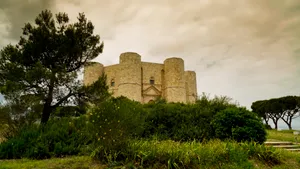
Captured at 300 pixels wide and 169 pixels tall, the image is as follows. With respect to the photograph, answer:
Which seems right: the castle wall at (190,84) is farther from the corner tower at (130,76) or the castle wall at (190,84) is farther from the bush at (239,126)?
the bush at (239,126)

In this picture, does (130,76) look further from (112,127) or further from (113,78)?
(112,127)

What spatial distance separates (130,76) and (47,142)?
1050 inches

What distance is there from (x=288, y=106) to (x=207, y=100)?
2599 cm

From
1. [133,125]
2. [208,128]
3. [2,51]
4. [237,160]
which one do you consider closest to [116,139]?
[133,125]

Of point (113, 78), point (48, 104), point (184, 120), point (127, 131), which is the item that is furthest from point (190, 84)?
point (127, 131)

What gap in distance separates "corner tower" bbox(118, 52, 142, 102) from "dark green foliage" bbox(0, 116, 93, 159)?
82.7 feet

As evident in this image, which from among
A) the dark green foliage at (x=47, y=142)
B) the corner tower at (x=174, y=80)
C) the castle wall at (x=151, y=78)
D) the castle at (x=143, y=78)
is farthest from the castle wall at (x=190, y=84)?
the dark green foliage at (x=47, y=142)

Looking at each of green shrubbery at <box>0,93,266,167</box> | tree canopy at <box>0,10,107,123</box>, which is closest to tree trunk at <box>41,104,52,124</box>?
tree canopy at <box>0,10,107,123</box>

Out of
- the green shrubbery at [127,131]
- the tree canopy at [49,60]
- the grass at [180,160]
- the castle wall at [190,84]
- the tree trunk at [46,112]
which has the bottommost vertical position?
the grass at [180,160]

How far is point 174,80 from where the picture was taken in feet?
115

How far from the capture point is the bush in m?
8.08

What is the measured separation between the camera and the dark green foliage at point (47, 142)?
6418 millimetres

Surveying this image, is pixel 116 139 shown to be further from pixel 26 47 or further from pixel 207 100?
pixel 26 47

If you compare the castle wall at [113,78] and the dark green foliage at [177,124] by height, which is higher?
the castle wall at [113,78]
